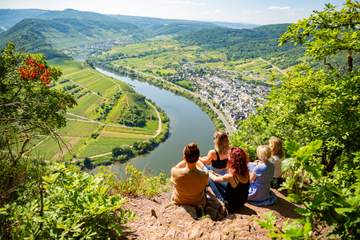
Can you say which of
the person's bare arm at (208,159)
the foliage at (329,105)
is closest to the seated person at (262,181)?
the foliage at (329,105)

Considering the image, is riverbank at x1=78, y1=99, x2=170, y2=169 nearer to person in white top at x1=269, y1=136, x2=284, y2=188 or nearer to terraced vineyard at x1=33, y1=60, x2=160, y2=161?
terraced vineyard at x1=33, y1=60, x2=160, y2=161

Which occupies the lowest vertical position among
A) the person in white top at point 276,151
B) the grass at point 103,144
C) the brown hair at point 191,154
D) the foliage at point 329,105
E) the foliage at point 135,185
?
the grass at point 103,144

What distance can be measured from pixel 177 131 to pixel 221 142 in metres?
59.8

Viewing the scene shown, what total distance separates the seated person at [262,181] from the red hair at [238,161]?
580 millimetres

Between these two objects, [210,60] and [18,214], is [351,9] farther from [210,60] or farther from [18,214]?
[210,60]

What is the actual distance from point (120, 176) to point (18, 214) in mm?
2947

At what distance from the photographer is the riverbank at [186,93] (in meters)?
69.1

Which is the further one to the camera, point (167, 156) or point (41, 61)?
point (167, 156)

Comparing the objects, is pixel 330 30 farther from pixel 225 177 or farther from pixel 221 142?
pixel 225 177

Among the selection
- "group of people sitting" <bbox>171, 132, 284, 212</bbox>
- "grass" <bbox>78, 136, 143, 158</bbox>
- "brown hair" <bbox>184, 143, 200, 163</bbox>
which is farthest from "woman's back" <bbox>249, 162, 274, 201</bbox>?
"grass" <bbox>78, 136, 143, 158</bbox>

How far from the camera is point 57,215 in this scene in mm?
2994

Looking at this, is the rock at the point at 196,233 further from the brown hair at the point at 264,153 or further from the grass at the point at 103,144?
the grass at the point at 103,144

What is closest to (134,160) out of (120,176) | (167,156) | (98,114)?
(167,156)

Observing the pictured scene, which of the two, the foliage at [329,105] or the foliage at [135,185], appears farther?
the foliage at [135,185]
